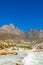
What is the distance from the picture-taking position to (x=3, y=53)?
135ft

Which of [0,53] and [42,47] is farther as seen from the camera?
[42,47]

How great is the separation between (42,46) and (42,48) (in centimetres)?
101

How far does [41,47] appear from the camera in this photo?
76250 mm

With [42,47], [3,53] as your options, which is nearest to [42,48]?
[42,47]

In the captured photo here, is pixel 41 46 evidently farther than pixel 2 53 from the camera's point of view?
Yes

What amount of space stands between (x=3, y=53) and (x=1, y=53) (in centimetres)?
49

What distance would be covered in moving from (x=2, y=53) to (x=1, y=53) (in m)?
0.31

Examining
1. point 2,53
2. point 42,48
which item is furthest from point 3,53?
point 42,48

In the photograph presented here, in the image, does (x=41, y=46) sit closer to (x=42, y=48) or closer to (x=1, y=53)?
(x=42, y=48)

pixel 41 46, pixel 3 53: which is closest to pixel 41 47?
pixel 41 46

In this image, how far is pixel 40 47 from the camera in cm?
7694

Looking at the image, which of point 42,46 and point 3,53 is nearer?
point 3,53

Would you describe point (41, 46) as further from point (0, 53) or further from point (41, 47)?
point (0, 53)

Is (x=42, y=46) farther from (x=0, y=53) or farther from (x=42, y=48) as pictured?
(x=0, y=53)
